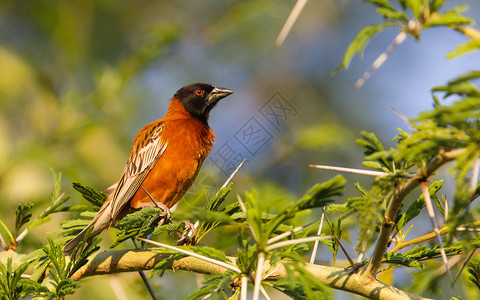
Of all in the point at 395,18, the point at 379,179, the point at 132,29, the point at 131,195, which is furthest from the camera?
the point at 132,29

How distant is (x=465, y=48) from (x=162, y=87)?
8.15 meters

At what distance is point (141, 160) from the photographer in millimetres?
4738

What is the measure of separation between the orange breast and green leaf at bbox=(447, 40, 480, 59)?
342 centimetres

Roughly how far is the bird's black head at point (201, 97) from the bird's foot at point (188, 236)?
2852 millimetres

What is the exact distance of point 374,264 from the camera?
195 cm

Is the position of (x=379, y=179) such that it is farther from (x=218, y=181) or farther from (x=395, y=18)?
(x=218, y=181)

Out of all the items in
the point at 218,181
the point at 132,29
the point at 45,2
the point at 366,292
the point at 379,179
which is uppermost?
the point at 45,2

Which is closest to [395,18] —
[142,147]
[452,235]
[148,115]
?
[452,235]

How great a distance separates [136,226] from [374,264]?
1304 mm

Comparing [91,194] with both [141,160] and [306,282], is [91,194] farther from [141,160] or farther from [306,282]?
[306,282]

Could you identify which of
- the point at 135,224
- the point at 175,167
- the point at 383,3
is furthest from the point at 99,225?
the point at 383,3

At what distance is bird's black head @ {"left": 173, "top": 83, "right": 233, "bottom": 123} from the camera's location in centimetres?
574

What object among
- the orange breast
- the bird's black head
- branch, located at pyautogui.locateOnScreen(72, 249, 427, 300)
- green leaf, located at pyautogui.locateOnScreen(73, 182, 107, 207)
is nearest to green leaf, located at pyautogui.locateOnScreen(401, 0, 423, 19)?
branch, located at pyautogui.locateOnScreen(72, 249, 427, 300)

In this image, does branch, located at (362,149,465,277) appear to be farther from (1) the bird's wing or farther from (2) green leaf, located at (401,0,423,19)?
(1) the bird's wing
